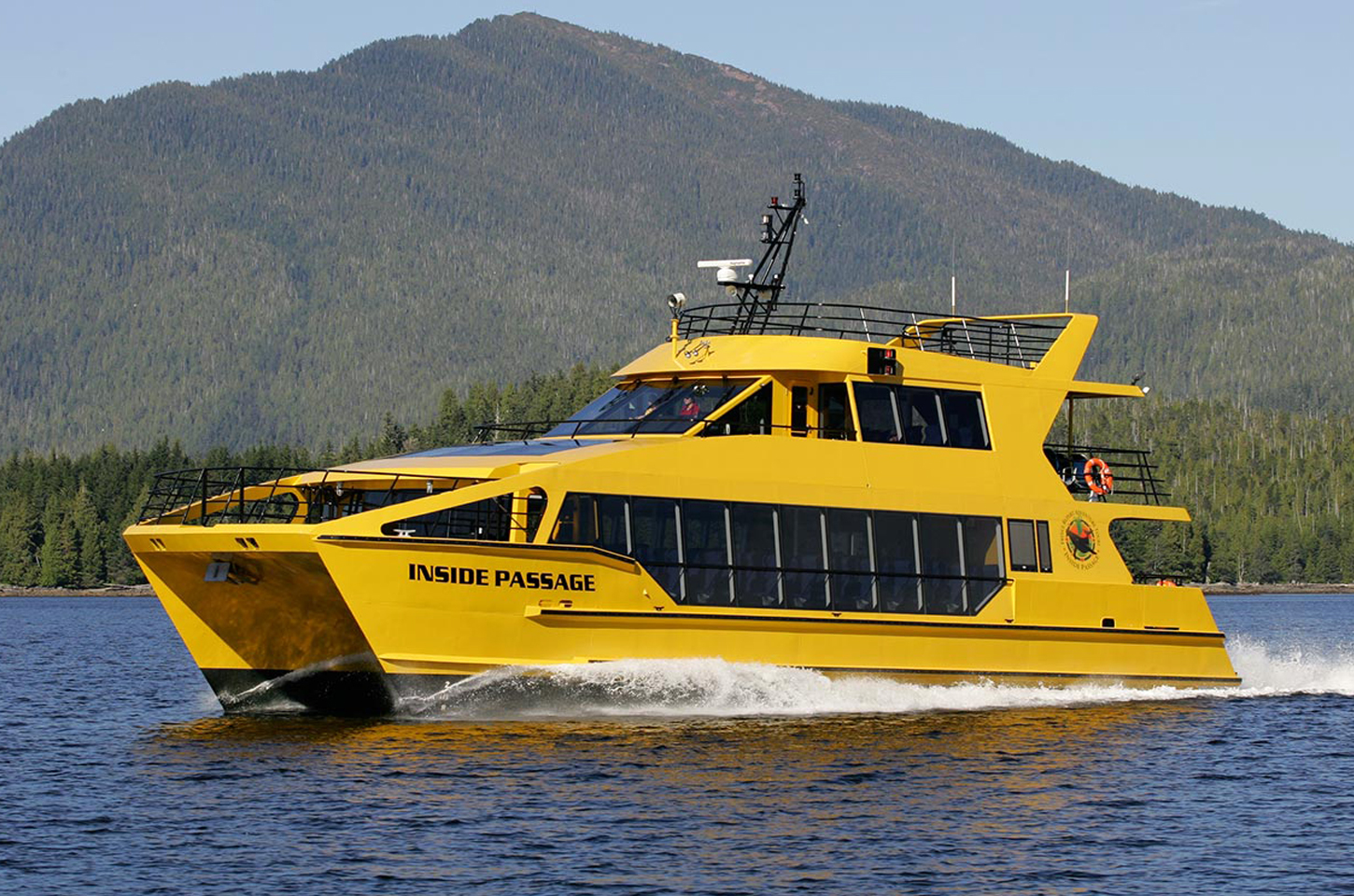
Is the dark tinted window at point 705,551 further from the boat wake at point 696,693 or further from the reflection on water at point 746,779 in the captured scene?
the reflection on water at point 746,779

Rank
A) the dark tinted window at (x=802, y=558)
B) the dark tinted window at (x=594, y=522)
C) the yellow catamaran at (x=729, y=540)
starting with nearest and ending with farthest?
the yellow catamaran at (x=729, y=540) → the dark tinted window at (x=594, y=522) → the dark tinted window at (x=802, y=558)

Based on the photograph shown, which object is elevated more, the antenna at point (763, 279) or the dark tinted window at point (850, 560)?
the antenna at point (763, 279)

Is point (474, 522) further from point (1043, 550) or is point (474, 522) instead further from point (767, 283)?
point (1043, 550)

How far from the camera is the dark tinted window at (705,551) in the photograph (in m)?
22.5

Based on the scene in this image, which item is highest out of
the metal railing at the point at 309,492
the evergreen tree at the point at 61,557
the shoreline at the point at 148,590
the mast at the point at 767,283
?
the mast at the point at 767,283

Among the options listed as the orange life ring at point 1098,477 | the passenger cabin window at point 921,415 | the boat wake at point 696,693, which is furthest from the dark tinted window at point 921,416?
the boat wake at point 696,693

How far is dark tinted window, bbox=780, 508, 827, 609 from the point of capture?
23125 mm

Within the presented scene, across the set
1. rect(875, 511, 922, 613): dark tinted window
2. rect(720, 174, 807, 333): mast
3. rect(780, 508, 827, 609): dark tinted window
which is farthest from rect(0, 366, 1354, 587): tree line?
rect(780, 508, 827, 609): dark tinted window

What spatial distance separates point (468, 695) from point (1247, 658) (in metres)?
16.1

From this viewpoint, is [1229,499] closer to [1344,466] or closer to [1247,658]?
[1344,466]

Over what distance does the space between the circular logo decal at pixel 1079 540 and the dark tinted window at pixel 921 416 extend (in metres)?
2.28

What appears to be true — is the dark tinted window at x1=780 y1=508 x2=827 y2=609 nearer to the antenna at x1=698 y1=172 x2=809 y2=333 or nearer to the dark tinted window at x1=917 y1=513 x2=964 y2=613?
the dark tinted window at x1=917 y1=513 x2=964 y2=613

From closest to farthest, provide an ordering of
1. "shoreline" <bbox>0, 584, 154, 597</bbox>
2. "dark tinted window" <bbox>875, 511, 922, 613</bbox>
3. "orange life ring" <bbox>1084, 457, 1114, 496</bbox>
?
"dark tinted window" <bbox>875, 511, 922, 613</bbox>, "orange life ring" <bbox>1084, 457, 1114, 496</bbox>, "shoreline" <bbox>0, 584, 154, 597</bbox>

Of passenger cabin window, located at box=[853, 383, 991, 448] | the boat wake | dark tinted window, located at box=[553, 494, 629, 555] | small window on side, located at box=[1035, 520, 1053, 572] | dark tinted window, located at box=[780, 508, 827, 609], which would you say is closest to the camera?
the boat wake
